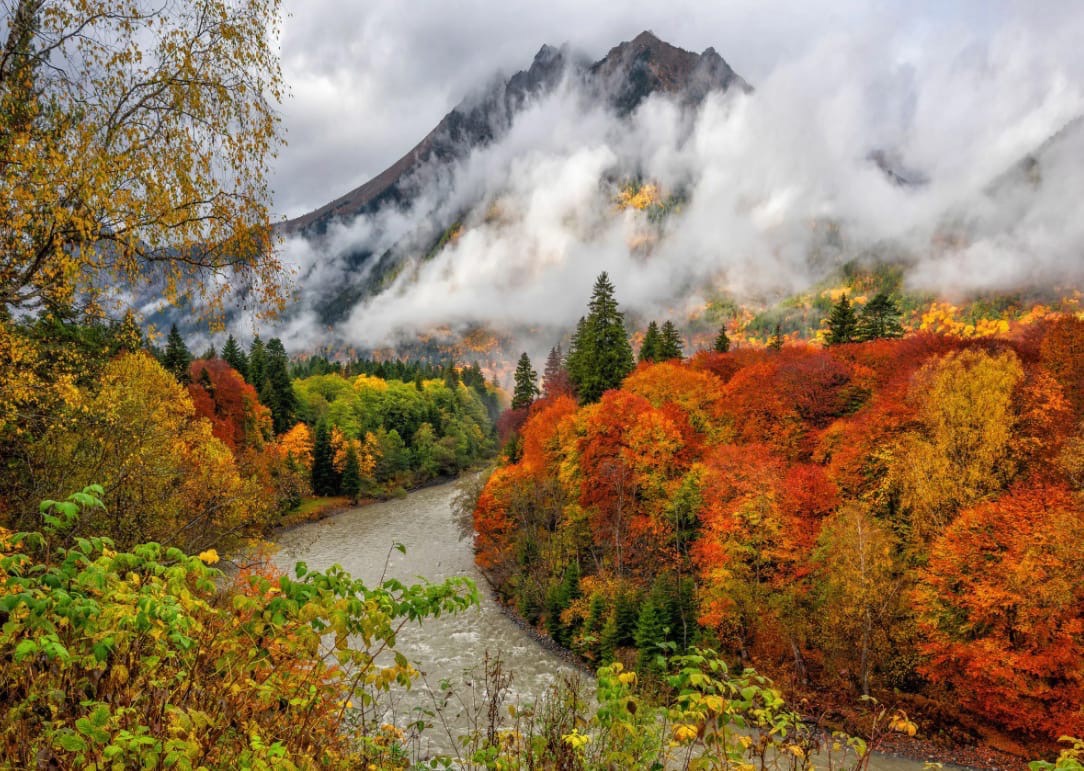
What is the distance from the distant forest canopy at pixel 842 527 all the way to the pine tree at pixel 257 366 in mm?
42227

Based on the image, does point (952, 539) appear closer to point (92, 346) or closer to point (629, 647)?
point (629, 647)

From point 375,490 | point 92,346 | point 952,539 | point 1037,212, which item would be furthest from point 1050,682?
point 1037,212

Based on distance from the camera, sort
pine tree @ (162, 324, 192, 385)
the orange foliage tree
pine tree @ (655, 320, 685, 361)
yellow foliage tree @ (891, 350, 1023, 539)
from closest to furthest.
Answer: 1. the orange foliage tree
2. yellow foliage tree @ (891, 350, 1023, 539)
3. pine tree @ (162, 324, 192, 385)
4. pine tree @ (655, 320, 685, 361)

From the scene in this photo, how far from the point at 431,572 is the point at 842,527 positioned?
26.3 metres

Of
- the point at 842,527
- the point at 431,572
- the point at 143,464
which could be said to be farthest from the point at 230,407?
the point at 842,527

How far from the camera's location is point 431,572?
119ft

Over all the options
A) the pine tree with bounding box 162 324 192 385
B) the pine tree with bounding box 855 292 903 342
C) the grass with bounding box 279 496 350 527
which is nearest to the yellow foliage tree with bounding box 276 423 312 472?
the grass with bounding box 279 496 350 527

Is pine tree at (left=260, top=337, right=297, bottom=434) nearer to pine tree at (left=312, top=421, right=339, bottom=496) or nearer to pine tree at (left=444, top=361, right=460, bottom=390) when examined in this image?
pine tree at (left=312, top=421, right=339, bottom=496)

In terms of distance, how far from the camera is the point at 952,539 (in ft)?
60.8

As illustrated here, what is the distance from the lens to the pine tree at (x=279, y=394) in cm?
6084

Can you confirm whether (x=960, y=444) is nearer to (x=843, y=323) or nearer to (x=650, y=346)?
(x=843, y=323)

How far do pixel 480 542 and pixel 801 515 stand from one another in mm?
21277

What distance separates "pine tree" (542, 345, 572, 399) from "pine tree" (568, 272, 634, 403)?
23.7ft

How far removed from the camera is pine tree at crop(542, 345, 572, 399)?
5272cm
